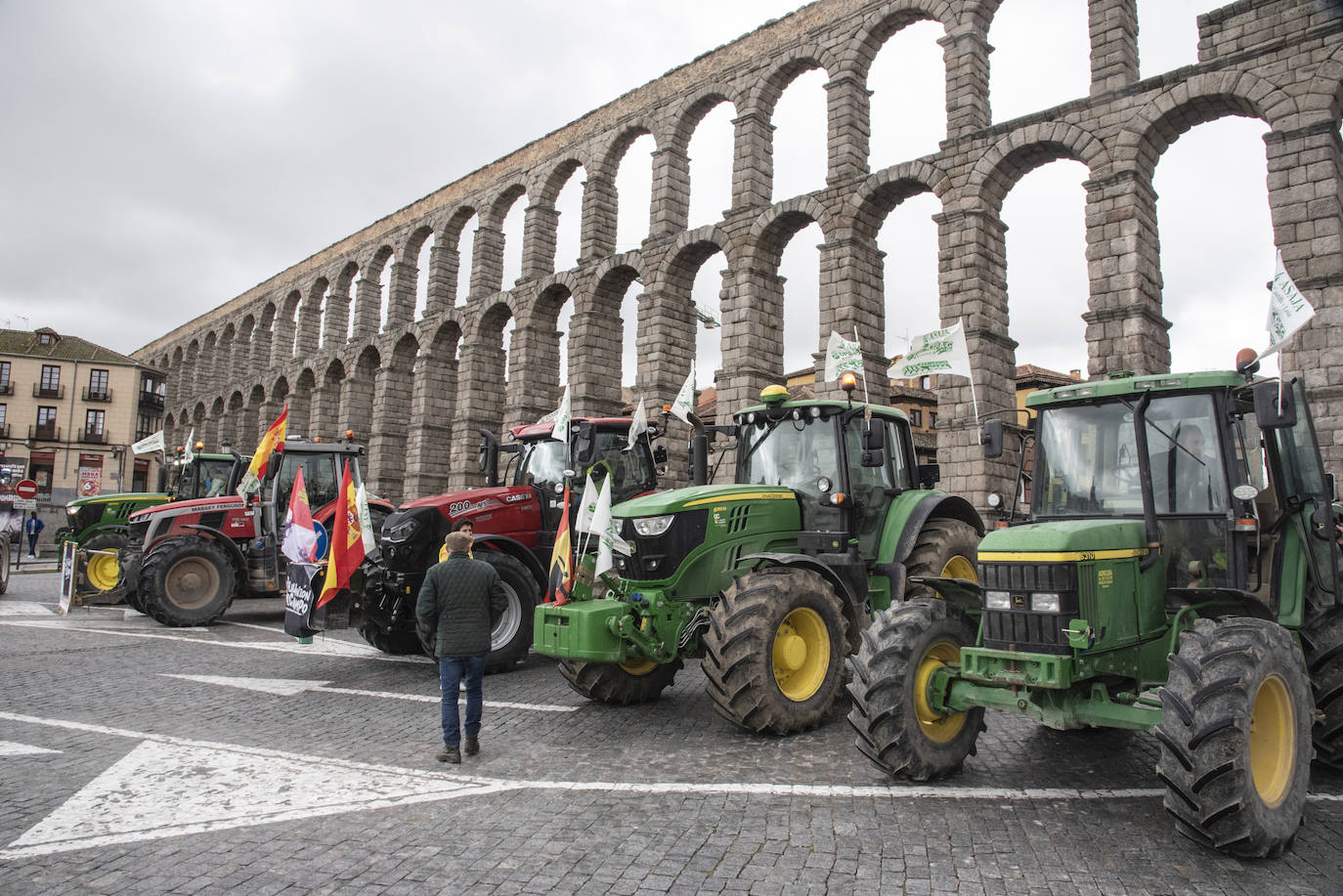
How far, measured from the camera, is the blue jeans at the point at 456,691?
17.8ft

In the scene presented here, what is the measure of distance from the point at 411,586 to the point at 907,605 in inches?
217

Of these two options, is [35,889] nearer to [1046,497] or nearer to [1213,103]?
[1046,497]

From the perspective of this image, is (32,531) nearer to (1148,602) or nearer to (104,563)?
(104,563)

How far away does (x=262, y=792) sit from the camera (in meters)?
4.77

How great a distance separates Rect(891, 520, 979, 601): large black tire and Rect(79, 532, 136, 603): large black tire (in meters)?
12.6

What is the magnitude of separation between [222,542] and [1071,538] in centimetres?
1168

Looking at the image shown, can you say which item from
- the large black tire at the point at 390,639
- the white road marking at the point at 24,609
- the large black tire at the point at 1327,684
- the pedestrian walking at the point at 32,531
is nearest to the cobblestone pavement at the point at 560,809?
the large black tire at the point at 1327,684

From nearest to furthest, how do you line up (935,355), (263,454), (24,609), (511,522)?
(511,522)
(935,355)
(263,454)
(24,609)

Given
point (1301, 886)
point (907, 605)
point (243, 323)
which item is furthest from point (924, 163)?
point (243, 323)

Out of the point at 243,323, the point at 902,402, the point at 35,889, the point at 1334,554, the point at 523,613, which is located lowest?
the point at 35,889

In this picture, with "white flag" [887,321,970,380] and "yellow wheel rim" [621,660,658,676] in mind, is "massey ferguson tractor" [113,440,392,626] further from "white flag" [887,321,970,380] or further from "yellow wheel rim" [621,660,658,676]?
"white flag" [887,321,970,380]

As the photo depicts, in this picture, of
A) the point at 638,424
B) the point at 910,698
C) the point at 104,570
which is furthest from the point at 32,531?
the point at 910,698

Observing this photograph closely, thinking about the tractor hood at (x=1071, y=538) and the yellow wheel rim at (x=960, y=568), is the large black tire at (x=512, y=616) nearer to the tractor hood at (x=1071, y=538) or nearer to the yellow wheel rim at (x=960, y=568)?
the yellow wheel rim at (x=960, y=568)

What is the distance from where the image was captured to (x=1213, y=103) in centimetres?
1441
